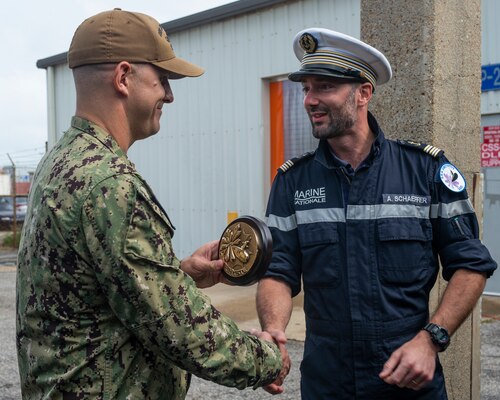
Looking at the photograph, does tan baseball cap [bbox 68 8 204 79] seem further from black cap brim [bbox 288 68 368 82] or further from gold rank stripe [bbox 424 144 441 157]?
gold rank stripe [bbox 424 144 441 157]

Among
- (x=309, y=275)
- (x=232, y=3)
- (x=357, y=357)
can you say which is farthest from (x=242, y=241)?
(x=232, y=3)

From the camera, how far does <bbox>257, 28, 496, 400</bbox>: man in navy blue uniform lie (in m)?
2.63

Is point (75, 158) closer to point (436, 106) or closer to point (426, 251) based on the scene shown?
point (426, 251)

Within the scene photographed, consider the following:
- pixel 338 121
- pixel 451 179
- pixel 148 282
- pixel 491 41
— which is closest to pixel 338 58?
pixel 338 121

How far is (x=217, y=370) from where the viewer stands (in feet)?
6.69

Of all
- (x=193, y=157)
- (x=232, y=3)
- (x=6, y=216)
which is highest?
(x=232, y=3)

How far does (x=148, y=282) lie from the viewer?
6.24ft

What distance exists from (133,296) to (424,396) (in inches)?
51.0

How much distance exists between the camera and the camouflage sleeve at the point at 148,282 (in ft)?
→ 6.14

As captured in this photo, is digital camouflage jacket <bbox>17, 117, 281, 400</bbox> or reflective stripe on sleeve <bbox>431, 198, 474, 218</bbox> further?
reflective stripe on sleeve <bbox>431, 198, 474, 218</bbox>

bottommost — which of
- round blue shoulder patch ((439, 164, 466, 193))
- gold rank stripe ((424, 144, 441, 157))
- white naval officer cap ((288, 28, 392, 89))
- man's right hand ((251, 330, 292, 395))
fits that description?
man's right hand ((251, 330, 292, 395))

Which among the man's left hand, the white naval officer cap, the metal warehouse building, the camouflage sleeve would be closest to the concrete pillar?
the white naval officer cap

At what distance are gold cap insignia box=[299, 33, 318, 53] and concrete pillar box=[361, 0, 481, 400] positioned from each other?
0.77 metres

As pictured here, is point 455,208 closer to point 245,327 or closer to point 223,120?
point 245,327
